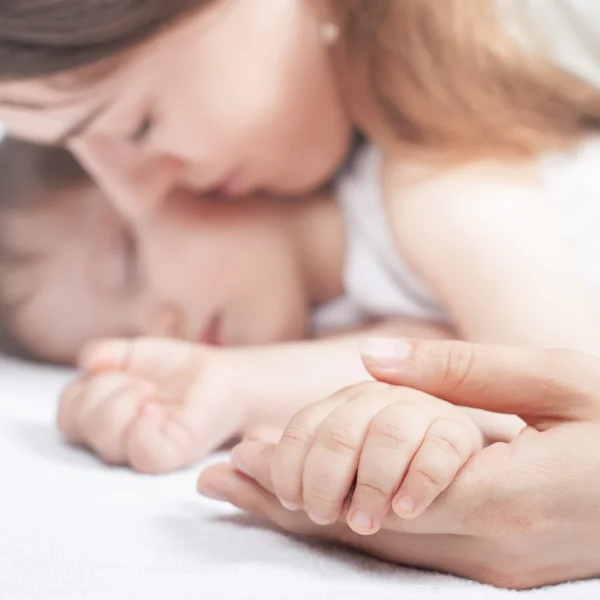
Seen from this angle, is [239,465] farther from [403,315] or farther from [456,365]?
[403,315]

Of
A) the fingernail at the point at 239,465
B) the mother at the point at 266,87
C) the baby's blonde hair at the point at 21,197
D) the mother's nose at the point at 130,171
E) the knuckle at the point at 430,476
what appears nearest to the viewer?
the knuckle at the point at 430,476

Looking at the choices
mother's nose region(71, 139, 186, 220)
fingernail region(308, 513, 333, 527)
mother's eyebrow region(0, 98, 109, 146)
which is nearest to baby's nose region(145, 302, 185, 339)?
mother's nose region(71, 139, 186, 220)

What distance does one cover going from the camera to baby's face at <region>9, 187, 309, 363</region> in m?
0.94

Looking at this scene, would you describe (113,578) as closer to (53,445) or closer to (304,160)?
(53,445)

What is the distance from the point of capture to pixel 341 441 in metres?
0.40

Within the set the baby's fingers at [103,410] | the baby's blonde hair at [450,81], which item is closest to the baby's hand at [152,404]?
the baby's fingers at [103,410]

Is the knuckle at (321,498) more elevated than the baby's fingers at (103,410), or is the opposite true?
the knuckle at (321,498)

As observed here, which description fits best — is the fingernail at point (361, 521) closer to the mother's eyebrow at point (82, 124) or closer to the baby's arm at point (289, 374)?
the baby's arm at point (289, 374)

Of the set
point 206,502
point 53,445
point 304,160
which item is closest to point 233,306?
point 304,160

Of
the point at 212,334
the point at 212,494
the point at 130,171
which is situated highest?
the point at 130,171

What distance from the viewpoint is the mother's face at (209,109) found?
0.80m

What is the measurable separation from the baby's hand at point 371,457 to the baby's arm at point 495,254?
0.25 meters

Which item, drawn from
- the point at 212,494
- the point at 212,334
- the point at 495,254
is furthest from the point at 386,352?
the point at 212,334

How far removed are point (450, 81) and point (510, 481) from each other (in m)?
0.56
